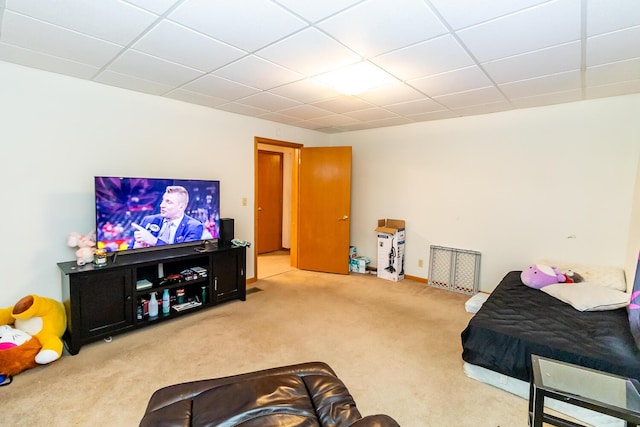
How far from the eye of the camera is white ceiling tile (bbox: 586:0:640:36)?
1.57m

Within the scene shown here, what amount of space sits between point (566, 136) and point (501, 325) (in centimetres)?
247

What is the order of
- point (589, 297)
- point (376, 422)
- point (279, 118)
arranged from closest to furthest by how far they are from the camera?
point (376, 422)
point (589, 297)
point (279, 118)

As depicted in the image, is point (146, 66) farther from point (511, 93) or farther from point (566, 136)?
point (566, 136)

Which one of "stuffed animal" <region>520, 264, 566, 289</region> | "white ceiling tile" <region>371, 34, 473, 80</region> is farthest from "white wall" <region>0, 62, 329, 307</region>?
"stuffed animal" <region>520, 264, 566, 289</region>

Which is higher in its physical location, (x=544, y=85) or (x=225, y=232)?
(x=544, y=85)

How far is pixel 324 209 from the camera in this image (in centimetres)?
505

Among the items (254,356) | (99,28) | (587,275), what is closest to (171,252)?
(254,356)

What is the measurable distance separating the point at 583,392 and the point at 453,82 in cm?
242

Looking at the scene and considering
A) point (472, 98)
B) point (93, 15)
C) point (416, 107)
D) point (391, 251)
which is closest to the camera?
point (93, 15)

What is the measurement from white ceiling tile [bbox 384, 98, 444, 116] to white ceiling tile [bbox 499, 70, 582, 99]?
0.71 metres

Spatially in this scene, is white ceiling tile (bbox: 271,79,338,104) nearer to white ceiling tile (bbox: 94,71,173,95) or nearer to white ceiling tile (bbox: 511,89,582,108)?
white ceiling tile (bbox: 94,71,173,95)

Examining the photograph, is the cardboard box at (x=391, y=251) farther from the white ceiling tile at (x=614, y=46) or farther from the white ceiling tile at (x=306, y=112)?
the white ceiling tile at (x=614, y=46)

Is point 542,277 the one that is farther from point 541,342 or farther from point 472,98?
point 472,98

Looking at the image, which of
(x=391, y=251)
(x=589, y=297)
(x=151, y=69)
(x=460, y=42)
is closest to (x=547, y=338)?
(x=589, y=297)
